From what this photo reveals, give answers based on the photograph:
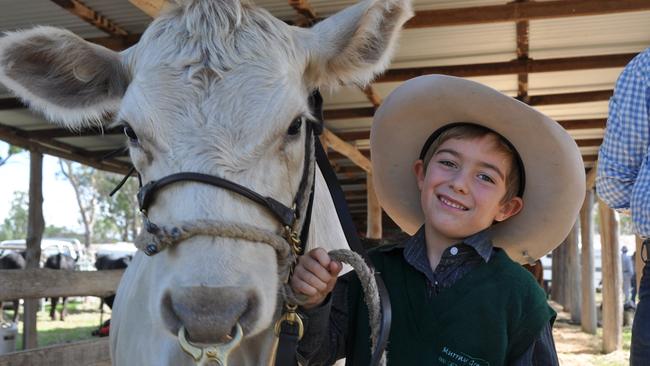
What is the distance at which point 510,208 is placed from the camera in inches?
98.4

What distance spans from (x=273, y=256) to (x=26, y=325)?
8.90 m

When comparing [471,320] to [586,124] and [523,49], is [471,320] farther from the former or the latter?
[586,124]

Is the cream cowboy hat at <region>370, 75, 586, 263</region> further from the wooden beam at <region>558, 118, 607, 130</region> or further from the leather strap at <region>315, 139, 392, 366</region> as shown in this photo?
the wooden beam at <region>558, 118, 607, 130</region>

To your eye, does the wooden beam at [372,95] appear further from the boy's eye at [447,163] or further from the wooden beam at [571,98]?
the boy's eye at [447,163]

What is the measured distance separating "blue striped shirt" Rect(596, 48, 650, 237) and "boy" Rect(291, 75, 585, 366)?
35cm

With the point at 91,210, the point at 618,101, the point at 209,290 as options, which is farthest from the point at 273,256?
the point at 91,210

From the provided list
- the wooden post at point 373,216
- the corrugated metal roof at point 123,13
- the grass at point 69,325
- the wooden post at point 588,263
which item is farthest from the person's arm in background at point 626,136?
the wooden post at point 588,263

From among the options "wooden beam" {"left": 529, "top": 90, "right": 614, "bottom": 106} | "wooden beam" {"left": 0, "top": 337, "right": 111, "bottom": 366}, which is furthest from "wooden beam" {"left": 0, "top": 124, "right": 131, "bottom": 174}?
"wooden beam" {"left": 529, "top": 90, "right": 614, "bottom": 106}

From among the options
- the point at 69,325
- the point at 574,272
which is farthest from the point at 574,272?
the point at 69,325

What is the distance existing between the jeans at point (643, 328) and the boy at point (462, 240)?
0.34 m

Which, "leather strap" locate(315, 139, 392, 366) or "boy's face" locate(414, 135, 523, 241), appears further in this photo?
"boy's face" locate(414, 135, 523, 241)

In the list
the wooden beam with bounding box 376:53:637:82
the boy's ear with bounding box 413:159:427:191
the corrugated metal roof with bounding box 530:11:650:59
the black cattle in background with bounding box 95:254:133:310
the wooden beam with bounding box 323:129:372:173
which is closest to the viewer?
the boy's ear with bounding box 413:159:427:191

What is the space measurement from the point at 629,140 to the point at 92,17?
4930 mm

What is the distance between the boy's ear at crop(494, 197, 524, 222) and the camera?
97.7 inches
